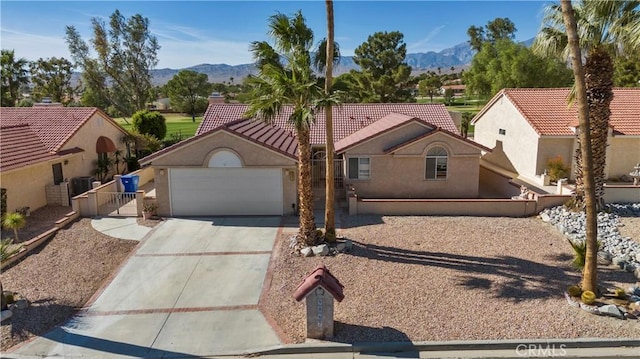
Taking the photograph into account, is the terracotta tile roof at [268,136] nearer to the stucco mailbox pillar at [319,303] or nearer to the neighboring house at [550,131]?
the stucco mailbox pillar at [319,303]

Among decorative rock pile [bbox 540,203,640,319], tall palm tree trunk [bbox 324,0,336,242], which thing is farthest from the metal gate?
decorative rock pile [bbox 540,203,640,319]

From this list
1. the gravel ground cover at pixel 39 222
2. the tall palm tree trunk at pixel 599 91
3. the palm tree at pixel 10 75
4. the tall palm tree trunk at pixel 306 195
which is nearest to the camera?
the tall palm tree trunk at pixel 306 195

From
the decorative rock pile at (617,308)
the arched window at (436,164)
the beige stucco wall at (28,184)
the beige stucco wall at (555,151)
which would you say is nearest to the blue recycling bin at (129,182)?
the beige stucco wall at (28,184)

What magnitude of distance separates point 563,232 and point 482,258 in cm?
488

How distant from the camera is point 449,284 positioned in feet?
40.9

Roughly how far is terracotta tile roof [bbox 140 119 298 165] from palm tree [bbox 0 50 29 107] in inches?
1727

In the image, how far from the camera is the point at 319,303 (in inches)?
383

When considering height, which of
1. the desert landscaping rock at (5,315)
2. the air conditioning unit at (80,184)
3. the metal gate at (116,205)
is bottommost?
the desert landscaping rock at (5,315)

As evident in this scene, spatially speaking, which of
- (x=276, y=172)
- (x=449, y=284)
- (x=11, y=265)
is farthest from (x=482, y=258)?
(x=11, y=265)

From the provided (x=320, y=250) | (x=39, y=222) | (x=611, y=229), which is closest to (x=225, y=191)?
(x=320, y=250)

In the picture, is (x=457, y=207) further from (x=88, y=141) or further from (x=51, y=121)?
(x=51, y=121)

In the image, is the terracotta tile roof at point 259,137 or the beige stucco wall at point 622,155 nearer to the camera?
the terracotta tile roof at point 259,137

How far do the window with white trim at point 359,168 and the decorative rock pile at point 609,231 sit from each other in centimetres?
825

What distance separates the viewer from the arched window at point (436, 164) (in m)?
22.0
